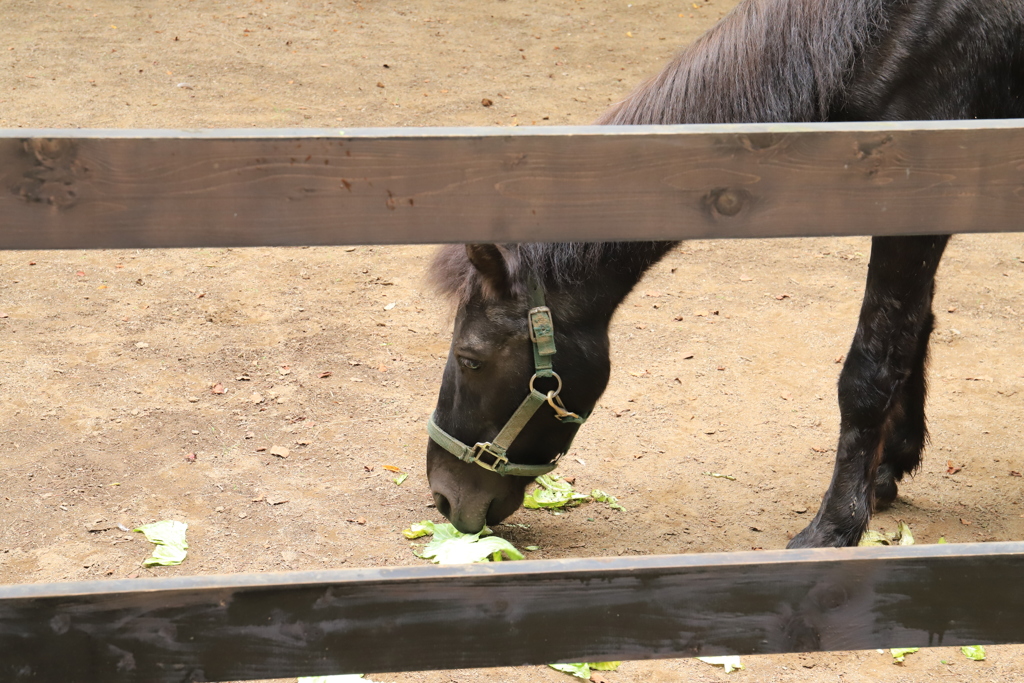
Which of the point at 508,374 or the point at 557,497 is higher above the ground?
the point at 508,374

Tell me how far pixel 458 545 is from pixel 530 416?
588 millimetres

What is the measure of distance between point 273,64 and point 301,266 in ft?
13.1

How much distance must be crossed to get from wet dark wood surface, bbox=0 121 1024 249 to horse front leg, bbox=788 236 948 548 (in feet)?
5.35

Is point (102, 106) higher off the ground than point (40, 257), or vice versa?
point (102, 106)

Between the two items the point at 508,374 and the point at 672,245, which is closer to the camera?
the point at 508,374

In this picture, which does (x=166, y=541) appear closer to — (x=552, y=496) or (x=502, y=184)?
(x=552, y=496)

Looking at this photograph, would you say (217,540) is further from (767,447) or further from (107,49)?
(107,49)

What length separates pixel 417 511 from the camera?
11.8ft

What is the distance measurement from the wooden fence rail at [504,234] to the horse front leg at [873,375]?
1623 mm

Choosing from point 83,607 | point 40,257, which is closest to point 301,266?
point 40,257

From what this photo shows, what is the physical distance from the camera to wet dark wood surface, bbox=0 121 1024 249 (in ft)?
4.39

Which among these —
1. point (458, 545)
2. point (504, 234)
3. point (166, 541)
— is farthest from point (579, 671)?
point (504, 234)

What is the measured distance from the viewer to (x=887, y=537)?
3.53 meters

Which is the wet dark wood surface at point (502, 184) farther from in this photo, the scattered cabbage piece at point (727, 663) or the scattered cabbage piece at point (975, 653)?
the scattered cabbage piece at point (975, 653)
